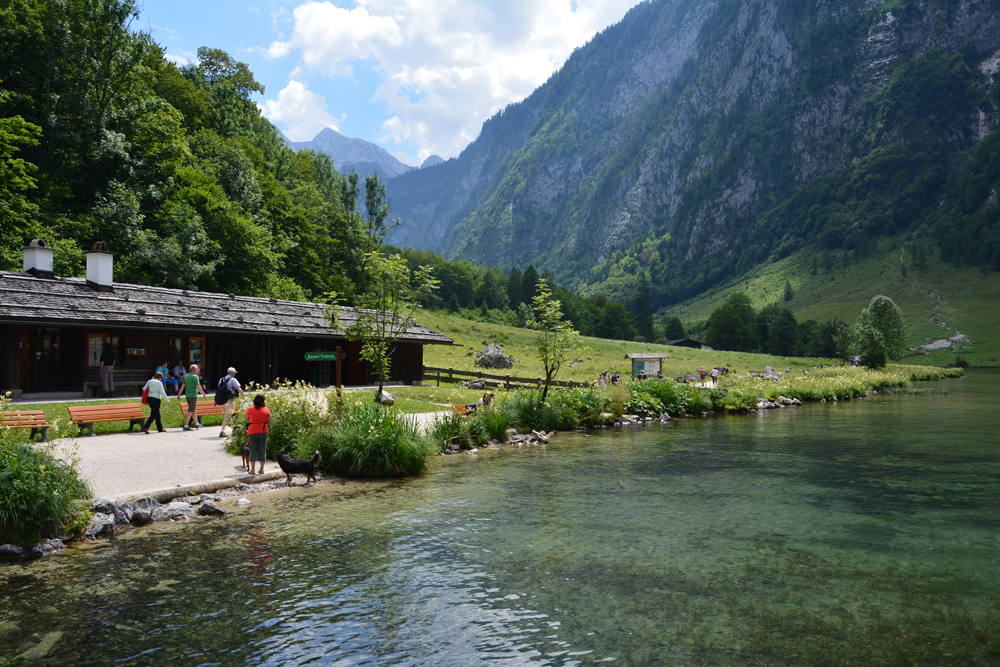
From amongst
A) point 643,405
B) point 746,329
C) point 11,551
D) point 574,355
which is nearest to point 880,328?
point 746,329

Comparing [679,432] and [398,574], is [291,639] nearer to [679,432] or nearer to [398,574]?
[398,574]

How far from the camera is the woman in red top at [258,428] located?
14094 mm

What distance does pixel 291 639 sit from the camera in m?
6.56

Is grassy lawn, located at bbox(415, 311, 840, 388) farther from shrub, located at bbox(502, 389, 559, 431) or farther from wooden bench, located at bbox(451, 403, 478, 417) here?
wooden bench, located at bbox(451, 403, 478, 417)

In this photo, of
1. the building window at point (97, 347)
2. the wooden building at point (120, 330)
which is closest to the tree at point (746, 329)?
the wooden building at point (120, 330)

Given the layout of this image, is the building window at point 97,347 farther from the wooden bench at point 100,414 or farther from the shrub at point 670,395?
the shrub at point 670,395

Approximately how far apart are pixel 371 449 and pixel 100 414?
908cm

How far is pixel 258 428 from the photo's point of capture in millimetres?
14203

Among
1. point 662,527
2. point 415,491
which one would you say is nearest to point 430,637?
point 662,527

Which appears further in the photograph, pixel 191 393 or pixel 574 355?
pixel 574 355

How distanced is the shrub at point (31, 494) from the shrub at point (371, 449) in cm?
630

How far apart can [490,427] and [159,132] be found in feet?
127

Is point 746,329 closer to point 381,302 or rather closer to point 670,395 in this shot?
point 670,395

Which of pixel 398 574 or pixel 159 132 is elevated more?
pixel 159 132
